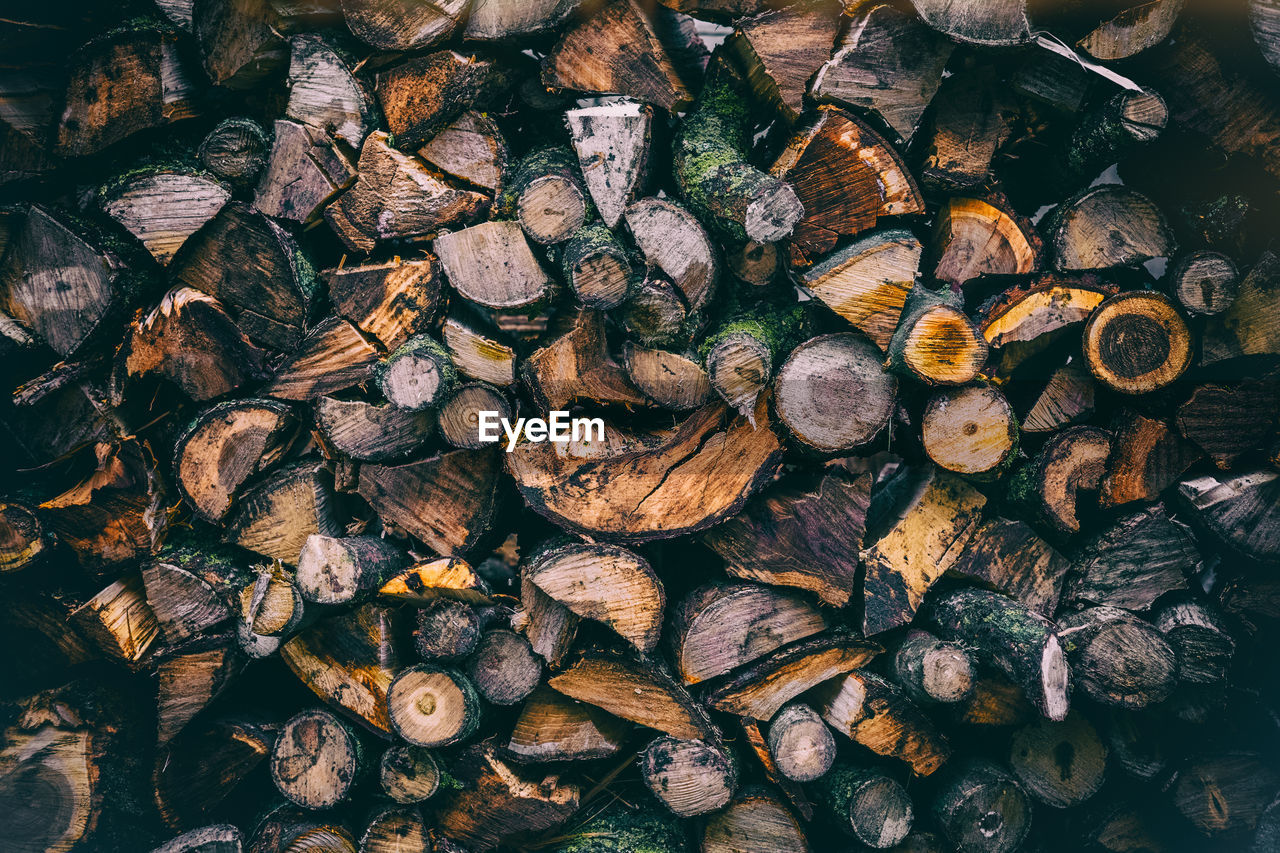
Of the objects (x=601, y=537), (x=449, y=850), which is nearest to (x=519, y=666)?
(x=601, y=537)

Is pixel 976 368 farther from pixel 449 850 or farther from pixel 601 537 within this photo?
pixel 449 850

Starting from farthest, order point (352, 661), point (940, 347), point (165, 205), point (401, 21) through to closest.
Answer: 1. point (352, 661)
2. point (165, 205)
3. point (401, 21)
4. point (940, 347)

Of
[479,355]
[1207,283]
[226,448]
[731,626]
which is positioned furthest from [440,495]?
[1207,283]

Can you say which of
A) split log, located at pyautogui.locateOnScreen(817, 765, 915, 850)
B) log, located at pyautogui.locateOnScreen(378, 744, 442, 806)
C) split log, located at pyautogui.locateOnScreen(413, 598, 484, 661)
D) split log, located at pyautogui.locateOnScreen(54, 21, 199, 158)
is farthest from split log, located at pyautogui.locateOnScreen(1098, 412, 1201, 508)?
split log, located at pyautogui.locateOnScreen(54, 21, 199, 158)

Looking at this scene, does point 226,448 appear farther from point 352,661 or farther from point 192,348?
point 352,661

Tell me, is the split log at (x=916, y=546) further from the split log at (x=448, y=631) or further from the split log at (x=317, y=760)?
the split log at (x=317, y=760)
